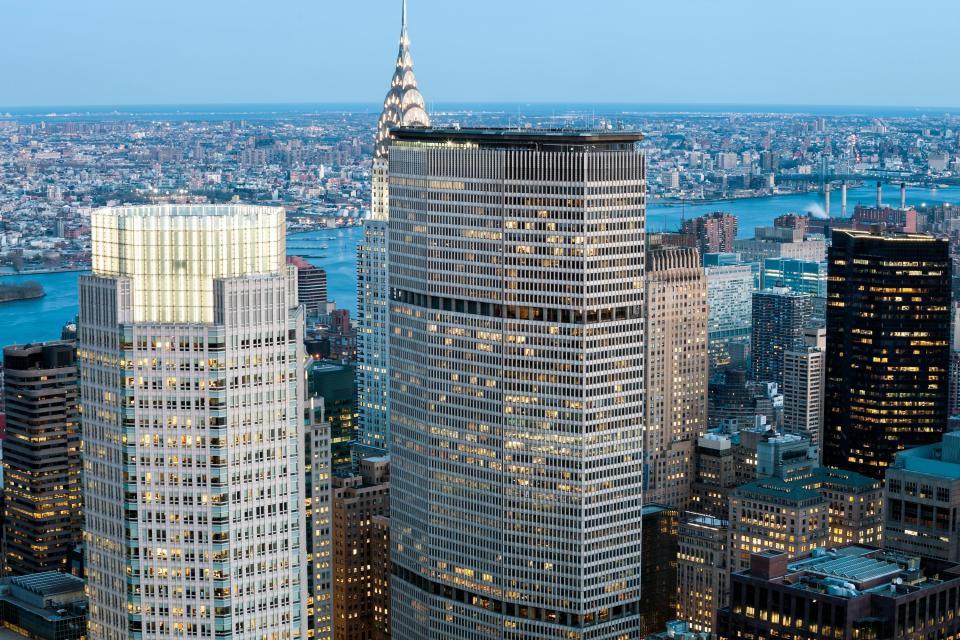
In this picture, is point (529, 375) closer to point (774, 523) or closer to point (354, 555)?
point (354, 555)

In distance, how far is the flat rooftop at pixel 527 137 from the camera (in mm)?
136250

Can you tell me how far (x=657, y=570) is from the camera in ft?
553

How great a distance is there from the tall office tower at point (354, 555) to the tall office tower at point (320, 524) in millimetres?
4161

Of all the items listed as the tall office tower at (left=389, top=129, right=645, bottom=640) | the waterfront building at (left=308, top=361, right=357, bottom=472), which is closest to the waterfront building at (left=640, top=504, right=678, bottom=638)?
the tall office tower at (left=389, top=129, right=645, bottom=640)

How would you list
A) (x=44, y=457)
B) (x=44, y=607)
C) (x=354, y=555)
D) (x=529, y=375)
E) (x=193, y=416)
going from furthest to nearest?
(x=44, y=457), (x=354, y=555), (x=44, y=607), (x=529, y=375), (x=193, y=416)

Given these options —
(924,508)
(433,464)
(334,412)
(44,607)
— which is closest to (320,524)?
(433,464)

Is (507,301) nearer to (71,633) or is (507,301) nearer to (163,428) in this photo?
(71,633)

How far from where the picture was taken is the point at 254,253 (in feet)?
286

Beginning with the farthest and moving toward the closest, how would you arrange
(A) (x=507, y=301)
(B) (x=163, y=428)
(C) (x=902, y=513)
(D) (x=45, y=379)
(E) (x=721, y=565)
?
(D) (x=45, y=379) < (E) (x=721, y=565) < (C) (x=902, y=513) < (A) (x=507, y=301) < (B) (x=163, y=428)

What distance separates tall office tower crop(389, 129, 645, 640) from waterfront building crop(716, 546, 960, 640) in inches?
937

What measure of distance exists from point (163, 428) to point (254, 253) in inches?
409

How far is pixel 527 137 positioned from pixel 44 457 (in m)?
80.0

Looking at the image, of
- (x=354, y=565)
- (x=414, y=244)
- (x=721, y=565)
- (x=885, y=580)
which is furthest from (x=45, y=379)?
(x=885, y=580)

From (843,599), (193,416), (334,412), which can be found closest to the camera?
(193,416)
